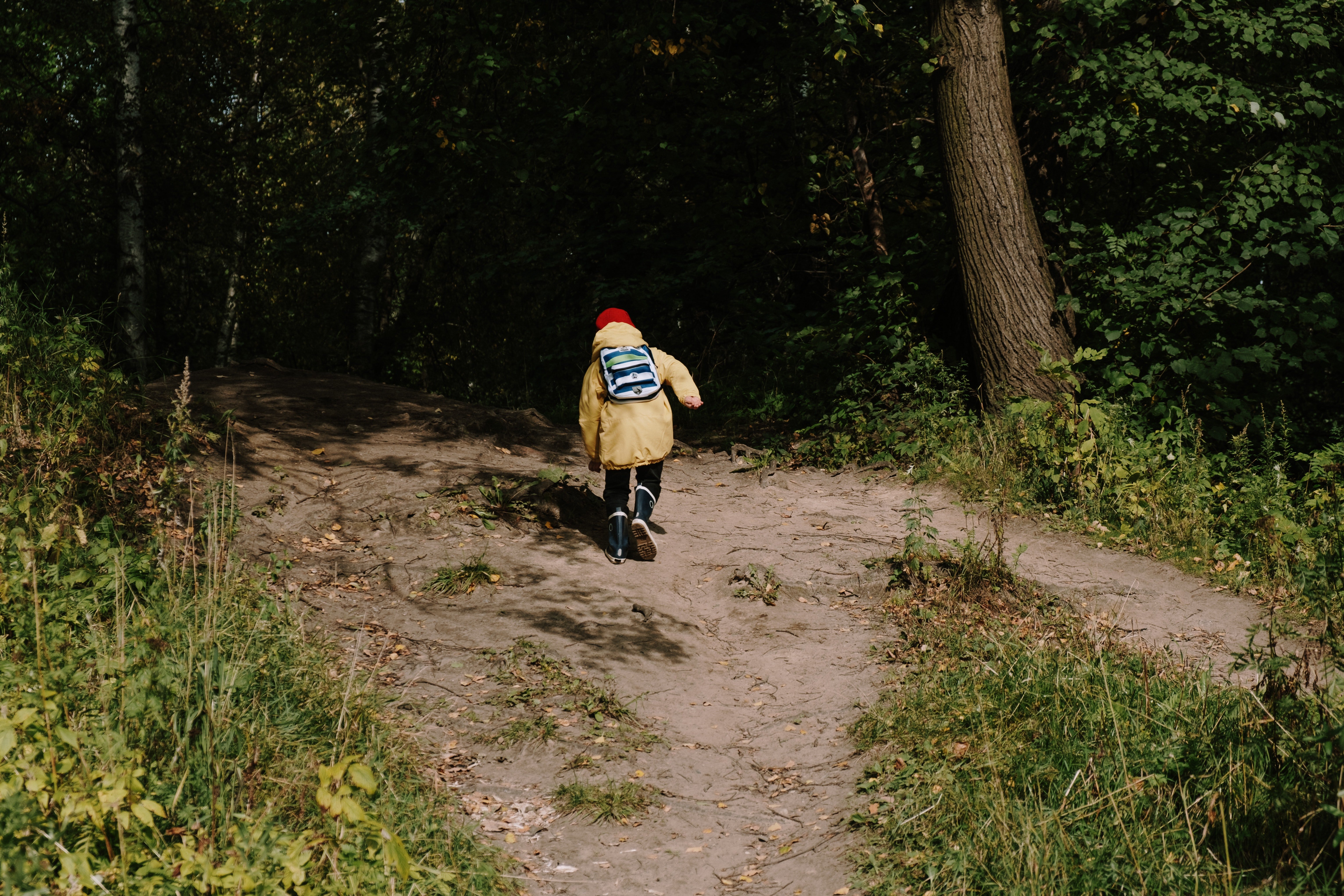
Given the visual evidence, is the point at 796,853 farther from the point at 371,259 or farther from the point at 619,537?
the point at 371,259

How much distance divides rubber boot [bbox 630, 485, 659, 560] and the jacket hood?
1050 mm

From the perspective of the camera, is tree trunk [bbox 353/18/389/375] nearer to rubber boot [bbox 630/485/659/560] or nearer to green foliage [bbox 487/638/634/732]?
rubber boot [bbox 630/485/659/560]

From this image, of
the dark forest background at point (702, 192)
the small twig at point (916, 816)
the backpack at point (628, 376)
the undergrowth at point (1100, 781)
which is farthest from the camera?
the dark forest background at point (702, 192)

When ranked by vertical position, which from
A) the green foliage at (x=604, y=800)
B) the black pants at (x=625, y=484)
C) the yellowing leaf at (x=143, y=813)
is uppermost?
the black pants at (x=625, y=484)

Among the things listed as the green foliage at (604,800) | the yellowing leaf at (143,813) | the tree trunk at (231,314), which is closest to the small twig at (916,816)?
the green foliage at (604,800)

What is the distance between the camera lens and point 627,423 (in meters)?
6.95

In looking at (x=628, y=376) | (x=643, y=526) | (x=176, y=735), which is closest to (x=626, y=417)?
(x=628, y=376)

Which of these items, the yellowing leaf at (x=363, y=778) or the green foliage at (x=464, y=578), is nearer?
the yellowing leaf at (x=363, y=778)

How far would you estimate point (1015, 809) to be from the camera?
3596 mm

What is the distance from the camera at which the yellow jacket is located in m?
6.95

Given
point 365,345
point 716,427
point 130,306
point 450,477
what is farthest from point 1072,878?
point 365,345

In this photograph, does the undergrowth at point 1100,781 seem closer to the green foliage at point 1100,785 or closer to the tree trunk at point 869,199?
the green foliage at point 1100,785

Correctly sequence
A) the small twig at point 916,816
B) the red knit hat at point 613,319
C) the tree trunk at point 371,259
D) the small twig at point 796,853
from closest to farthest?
the small twig at point 916,816 < the small twig at point 796,853 < the red knit hat at point 613,319 < the tree trunk at point 371,259

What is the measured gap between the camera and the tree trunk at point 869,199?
10.9 m
